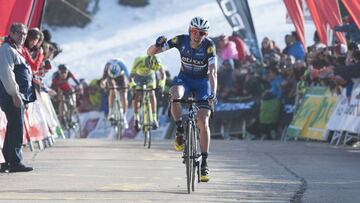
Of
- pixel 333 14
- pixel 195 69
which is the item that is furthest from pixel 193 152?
pixel 333 14

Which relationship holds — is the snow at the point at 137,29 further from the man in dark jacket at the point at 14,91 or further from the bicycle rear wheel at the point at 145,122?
the man in dark jacket at the point at 14,91

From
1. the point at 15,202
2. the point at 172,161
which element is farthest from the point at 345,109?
the point at 15,202

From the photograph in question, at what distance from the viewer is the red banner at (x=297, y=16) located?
27.7m

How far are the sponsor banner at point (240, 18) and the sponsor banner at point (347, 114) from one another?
702 centimetres

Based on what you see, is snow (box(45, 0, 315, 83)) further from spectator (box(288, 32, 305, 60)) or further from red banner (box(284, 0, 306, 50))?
red banner (box(284, 0, 306, 50))

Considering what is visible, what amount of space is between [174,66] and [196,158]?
35805mm

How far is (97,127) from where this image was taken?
3350cm

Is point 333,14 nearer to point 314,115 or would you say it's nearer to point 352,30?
point 314,115

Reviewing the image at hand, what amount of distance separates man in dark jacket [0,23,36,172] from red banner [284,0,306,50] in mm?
13628

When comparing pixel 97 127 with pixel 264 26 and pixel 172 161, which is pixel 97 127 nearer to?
pixel 172 161

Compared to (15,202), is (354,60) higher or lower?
higher

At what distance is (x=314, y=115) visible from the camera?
2430cm

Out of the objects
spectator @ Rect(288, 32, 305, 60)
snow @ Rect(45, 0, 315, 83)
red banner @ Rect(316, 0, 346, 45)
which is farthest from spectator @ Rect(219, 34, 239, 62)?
snow @ Rect(45, 0, 315, 83)

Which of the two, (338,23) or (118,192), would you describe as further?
(338,23)
